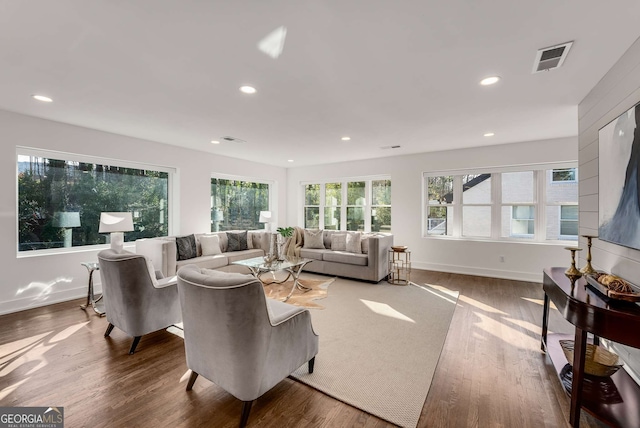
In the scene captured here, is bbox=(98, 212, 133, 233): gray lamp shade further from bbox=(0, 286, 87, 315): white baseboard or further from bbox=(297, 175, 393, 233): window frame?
bbox=(297, 175, 393, 233): window frame

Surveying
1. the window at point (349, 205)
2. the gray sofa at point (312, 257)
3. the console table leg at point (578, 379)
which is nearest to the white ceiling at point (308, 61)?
the gray sofa at point (312, 257)

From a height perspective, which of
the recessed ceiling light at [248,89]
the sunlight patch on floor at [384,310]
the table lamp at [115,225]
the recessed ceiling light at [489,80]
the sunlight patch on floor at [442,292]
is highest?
the recessed ceiling light at [248,89]

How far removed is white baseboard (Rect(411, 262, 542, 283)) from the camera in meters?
5.05

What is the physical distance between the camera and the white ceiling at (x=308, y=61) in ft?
5.67

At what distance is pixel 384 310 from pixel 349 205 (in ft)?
12.8

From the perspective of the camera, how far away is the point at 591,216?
9.14 feet

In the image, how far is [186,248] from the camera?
15.9ft

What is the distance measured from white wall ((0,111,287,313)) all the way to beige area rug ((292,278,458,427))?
3589 mm

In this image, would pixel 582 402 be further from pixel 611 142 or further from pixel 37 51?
pixel 37 51

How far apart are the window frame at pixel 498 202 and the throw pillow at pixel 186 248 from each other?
15.2 ft

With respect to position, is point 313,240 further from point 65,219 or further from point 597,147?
point 597,147

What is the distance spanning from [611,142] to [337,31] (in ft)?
7.78

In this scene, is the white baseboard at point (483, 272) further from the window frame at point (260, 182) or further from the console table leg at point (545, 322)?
the window frame at point (260, 182)

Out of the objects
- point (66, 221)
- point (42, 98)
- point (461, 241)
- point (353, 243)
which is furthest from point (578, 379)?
point (66, 221)
